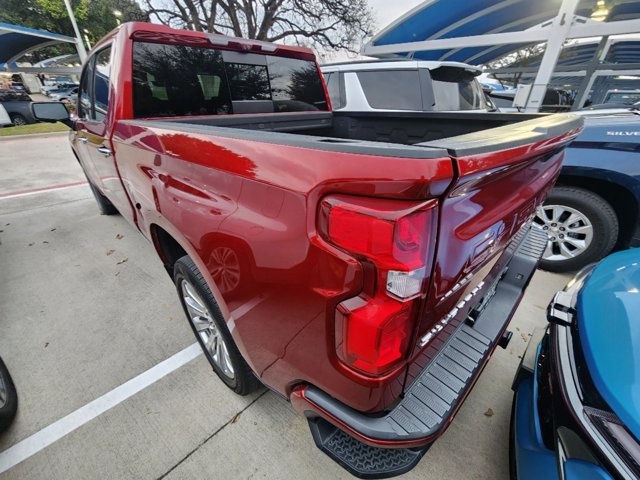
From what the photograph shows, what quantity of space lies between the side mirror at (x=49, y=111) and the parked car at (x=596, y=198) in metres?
4.89

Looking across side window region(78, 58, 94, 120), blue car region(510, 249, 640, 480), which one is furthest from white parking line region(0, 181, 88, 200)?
blue car region(510, 249, 640, 480)

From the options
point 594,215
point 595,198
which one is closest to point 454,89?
point 595,198

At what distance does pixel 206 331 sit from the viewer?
1.99 m

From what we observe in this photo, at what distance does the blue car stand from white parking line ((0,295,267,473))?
1.17m

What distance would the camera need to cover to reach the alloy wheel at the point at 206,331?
1837mm

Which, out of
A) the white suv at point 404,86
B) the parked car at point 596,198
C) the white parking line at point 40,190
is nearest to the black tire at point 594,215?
the parked car at point 596,198

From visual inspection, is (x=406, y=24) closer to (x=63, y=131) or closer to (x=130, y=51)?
(x=130, y=51)

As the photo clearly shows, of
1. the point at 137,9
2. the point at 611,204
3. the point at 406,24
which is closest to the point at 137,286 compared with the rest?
the point at 611,204

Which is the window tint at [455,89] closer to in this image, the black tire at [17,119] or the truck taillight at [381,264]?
the truck taillight at [381,264]

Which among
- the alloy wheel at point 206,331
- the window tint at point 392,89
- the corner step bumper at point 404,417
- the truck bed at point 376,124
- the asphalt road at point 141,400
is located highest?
the window tint at point 392,89

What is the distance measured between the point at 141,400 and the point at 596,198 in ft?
13.3

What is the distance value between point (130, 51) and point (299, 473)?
2682mm

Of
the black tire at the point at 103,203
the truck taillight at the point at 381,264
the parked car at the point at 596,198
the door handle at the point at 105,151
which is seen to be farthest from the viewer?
the black tire at the point at 103,203

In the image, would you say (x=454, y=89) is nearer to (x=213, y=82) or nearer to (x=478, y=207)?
(x=213, y=82)
